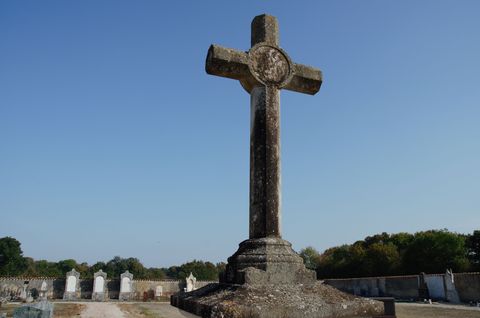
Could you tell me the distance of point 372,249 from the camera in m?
44.7

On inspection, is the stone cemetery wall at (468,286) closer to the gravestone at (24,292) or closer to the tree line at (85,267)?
the gravestone at (24,292)

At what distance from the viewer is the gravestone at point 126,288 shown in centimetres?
3362

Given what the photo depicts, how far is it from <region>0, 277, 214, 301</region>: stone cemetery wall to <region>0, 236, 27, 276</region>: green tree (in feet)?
125

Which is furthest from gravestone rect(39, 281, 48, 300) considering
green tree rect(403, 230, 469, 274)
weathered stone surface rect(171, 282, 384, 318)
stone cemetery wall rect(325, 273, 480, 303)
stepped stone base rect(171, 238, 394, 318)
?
green tree rect(403, 230, 469, 274)

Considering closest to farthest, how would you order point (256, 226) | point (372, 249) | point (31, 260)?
point (256, 226) < point (372, 249) < point (31, 260)

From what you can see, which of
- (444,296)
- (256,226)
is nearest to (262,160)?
(256,226)

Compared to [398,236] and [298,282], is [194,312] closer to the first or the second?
[298,282]

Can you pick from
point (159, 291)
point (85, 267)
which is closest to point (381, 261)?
point (159, 291)

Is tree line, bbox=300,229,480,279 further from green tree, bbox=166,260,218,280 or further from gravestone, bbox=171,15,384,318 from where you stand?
gravestone, bbox=171,15,384,318

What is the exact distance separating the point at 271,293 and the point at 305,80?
266cm

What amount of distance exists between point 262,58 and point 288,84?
0.46 metres

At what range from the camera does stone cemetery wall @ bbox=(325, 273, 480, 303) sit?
75.3 ft

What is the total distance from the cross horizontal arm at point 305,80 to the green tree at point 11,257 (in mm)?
73403

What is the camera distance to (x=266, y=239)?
12.1ft
